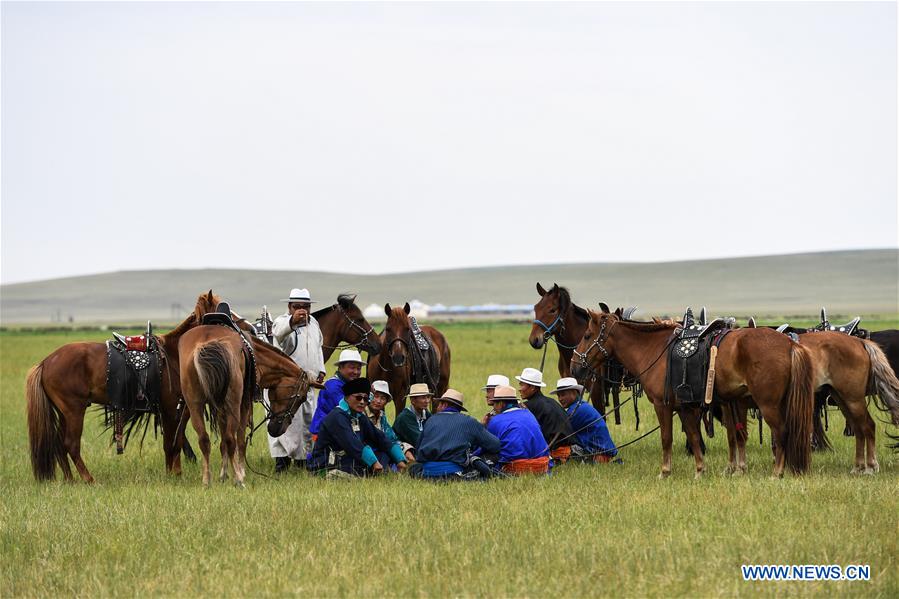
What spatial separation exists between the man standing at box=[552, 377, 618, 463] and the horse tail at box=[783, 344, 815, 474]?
2.57 metres

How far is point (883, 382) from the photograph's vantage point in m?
12.6

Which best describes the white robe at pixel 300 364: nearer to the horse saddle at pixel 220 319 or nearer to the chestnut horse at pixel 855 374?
the horse saddle at pixel 220 319

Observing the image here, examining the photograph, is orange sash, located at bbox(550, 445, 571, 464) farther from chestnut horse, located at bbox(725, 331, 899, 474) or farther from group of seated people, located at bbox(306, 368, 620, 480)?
chestnut horse, located at bbox(725, 331, 899, 474)

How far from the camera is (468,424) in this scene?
39.7 feet

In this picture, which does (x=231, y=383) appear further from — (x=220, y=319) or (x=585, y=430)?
(x=585, y=430)

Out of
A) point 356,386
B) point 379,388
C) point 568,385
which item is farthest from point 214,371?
point 568,385

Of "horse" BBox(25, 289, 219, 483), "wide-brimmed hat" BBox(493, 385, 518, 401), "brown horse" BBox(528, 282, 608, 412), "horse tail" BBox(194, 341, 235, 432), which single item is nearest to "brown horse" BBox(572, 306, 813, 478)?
"wide-brimmed hat" BBox(493, 385, 518, 401)

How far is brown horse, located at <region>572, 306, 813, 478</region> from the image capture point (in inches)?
473

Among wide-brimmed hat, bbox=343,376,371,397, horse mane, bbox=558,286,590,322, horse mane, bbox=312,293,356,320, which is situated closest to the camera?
wide-brimmed hat, bbox=343,376,371,397

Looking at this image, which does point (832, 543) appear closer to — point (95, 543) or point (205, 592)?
point (205, 592)

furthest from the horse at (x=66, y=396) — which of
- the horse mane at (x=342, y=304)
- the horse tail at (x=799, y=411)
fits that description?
the horse tail at (x=799, y=411)

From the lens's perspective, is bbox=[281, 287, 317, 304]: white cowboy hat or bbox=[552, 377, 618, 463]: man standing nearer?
bbox=[552, 377, 618, 463]: man standing

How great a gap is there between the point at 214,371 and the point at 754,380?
5730mm

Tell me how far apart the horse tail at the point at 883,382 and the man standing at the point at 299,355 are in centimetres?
645
